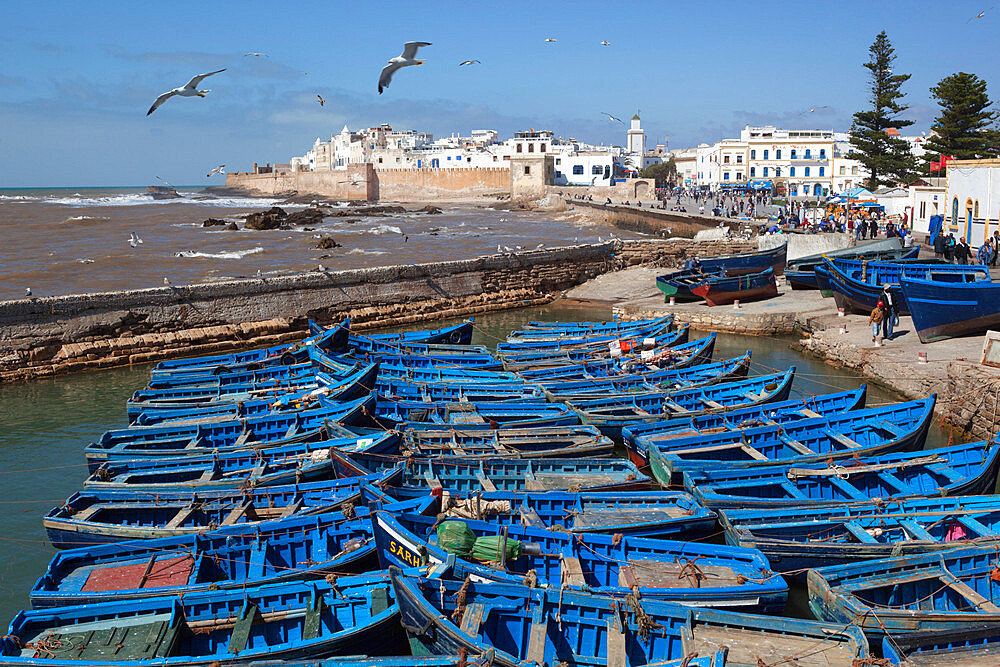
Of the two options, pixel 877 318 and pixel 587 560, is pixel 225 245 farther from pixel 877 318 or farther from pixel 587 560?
pixel 587 560

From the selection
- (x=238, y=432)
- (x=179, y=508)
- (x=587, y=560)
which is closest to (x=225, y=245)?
(x=238, y=432)

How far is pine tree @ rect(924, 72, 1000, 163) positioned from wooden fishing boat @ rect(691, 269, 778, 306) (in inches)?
818

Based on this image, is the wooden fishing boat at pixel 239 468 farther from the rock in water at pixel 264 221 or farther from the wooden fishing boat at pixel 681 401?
the rock in water at pixel 264 221

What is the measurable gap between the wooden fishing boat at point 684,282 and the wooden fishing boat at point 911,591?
16.7m

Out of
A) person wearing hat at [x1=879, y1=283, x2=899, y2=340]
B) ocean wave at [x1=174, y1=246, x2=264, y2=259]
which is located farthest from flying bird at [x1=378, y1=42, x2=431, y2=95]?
ocean wave at [x1=174, y1=246, x2=264, y2=259]

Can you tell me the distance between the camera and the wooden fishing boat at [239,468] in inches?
411

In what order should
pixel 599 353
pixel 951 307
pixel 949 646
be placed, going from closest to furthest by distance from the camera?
pixel 949 646 → pixel 951 307 → pixel 599 353

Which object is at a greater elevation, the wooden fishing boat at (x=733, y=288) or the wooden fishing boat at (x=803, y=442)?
the wooden fishing boat at (x=733, y=288)

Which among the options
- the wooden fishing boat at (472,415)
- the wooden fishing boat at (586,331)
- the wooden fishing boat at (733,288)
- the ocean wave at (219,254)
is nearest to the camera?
the wooden fishing boat at (472,415)

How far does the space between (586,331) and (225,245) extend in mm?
33346

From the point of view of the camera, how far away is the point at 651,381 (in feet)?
50.4

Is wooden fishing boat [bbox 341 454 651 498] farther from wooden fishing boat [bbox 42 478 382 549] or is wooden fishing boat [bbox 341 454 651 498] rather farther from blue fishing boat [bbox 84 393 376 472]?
blue fishing boat [bbox 84 393 376 472]

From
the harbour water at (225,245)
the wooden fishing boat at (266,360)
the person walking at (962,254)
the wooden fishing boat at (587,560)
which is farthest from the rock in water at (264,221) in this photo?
the wooden fishing boat at (587,560)

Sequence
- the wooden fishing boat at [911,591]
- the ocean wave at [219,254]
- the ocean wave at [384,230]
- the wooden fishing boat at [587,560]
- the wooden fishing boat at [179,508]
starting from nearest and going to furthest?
1. the wooden fishing boat at [911,591]
2. the wooden fishing boat at [587,560]
3. the wooden fishing boat at [179,508]
4. the ocean wave at [219,254]
5. the ocean wave at [384,230]
